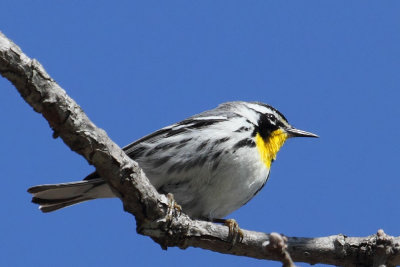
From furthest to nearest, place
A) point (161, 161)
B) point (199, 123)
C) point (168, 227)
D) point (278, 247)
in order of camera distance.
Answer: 1. point (199, 123)
2. point (161, 161)
3. point (168, 227)
4. point (278, 247)

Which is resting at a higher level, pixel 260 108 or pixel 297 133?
pixel 260 108

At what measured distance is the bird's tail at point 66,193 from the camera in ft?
18.5

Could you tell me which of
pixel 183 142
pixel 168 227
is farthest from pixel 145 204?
pixel 183 142

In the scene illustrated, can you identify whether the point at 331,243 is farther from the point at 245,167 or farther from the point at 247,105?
the point at 247,105

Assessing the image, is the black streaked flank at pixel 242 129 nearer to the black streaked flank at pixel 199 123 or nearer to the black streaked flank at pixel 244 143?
the black streaked flank at pixel 244 143

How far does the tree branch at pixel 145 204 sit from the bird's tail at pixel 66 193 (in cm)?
118

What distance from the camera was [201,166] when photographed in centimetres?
545

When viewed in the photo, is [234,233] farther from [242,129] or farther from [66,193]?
[66,193]

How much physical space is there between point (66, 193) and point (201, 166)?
1.46 m

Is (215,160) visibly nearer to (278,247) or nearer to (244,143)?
(244,143)

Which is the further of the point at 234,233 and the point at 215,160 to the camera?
the point at 215,160

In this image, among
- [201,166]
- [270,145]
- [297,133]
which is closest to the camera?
[201,166]

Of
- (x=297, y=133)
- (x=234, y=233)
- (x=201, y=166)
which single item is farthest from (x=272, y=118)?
(x=234, y=233)

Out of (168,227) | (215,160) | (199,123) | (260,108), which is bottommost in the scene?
(168,227)
